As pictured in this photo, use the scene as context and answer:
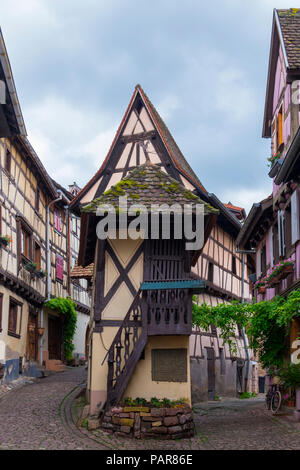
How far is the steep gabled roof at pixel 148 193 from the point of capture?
12.8 metres

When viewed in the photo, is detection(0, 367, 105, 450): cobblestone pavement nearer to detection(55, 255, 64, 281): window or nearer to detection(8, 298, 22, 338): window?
detection(8, 298, 22, 338): window

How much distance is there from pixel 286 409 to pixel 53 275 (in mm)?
14609

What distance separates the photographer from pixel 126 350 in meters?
12.1

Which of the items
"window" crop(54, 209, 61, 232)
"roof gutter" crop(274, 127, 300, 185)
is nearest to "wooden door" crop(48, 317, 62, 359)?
"window" crop(54, 209, 61, 232)

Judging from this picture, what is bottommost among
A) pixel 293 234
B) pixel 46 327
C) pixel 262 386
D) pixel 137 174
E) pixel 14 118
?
pixel 262 386

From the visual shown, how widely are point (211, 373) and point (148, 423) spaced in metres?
11.5

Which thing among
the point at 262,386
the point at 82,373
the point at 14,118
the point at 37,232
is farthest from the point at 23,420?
the point at 262,386

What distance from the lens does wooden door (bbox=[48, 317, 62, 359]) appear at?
88.2ft

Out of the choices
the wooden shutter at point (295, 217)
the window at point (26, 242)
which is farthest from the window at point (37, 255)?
the wooden shutter at point (295, 217)

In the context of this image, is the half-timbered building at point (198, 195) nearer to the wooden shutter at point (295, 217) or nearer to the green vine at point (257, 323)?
the green vine at point (257, 323)

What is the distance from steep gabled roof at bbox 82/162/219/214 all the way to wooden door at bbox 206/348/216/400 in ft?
33.7

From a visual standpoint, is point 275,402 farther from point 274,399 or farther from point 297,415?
point 297,415
